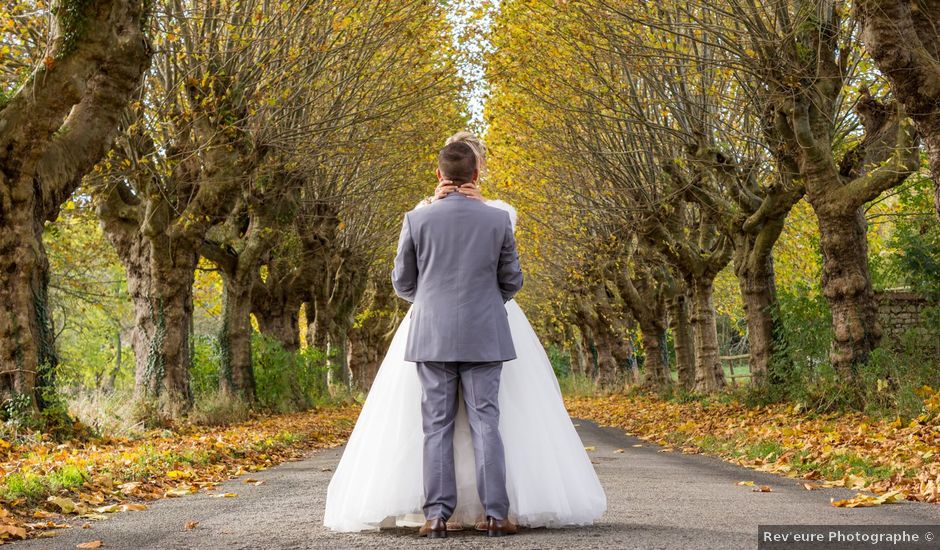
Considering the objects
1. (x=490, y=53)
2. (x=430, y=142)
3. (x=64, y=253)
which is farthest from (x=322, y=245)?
(x=490, y=53)

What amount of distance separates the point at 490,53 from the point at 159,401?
9618 mm

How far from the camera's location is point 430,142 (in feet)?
78.9

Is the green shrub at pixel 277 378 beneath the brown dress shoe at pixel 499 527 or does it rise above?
above

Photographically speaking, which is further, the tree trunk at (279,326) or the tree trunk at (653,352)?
the tree trunk at (653,352)

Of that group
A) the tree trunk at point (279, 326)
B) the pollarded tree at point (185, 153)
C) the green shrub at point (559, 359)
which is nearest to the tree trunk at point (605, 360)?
the tree trunk at point (279, 326)

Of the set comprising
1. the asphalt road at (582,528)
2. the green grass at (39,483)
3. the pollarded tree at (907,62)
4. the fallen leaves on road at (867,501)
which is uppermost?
the pollarded tree at (907,62)

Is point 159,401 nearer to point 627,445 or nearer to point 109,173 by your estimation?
point 109,173

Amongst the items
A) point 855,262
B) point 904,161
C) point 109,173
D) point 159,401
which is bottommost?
point 159,401

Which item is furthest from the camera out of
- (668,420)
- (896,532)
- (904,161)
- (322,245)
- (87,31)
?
(322,245)

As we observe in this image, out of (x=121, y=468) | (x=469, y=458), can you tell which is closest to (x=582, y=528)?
(x=469, y=458)

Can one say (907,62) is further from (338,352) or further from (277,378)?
(338,352)

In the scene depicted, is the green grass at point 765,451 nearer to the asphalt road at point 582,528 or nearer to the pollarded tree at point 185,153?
the asphalt road at point 582,528

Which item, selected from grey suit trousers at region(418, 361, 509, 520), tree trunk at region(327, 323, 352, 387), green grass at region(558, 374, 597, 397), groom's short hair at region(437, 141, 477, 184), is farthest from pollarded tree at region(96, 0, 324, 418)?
green grass at region(558, 374, 597, 397)

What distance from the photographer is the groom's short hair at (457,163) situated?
536 cm
